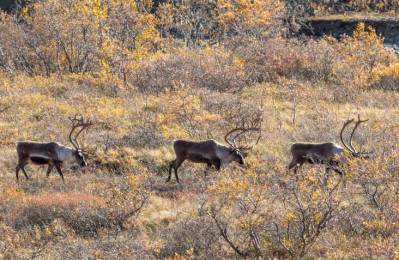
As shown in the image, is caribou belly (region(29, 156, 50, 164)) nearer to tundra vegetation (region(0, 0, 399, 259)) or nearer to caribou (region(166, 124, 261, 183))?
tundra vegetation (region(0, 0, 399, 259))

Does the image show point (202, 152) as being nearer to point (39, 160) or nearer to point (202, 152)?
point (202, 152)

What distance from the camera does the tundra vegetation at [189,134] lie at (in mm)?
10445

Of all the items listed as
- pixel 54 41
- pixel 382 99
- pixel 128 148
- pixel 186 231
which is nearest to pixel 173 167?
pixel 128 148

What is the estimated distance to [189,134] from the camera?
17359 millimetres

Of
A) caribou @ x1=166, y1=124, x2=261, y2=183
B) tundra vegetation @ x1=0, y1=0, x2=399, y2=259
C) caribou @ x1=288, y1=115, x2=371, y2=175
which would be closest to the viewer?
tundra vegetation @ x1=0, y1=0, x2=399, y2=259

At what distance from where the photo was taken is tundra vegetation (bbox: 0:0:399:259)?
10.4 meters

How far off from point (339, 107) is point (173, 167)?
8.60 m

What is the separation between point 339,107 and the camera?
70.1 feet

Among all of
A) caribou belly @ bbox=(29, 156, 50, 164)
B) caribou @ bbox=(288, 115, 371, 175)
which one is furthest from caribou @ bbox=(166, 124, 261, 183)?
caribou belly @ bbox=(29, 156, 50, 164)

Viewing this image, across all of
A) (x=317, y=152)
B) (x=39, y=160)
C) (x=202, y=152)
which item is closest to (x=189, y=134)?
(x=202, y=152)

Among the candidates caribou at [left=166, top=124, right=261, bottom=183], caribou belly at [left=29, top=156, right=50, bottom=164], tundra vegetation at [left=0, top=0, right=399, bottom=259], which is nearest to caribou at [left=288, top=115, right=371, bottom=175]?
tundra vegetation at [left=0, top=0, right=399, bottom=259]

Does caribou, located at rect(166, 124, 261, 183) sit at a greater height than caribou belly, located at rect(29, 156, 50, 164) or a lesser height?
greater

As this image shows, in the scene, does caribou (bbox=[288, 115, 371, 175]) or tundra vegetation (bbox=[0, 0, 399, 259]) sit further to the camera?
caribou (bbox=[288, 115, 371, 175])

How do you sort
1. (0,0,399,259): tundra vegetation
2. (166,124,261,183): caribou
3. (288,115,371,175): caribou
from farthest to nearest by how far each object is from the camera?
(166,124,261,183): caribou, (288,115,371,175): caribou, (0,0,399,259): tundra vegetation
